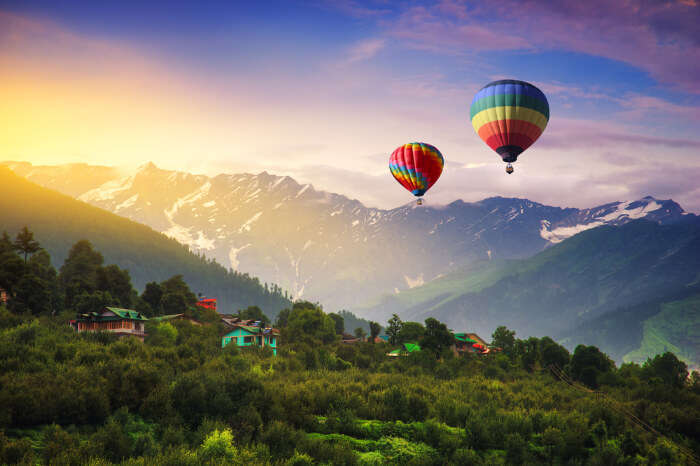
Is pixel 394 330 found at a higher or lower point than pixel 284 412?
higher

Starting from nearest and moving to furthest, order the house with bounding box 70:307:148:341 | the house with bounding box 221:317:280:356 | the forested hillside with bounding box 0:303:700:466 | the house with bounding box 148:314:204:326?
the forested hillside with bounding box 0:303:700:466, the house with bounding box 70:307:148:341, the house with bounding box 221:317:280:356, the house with bounding box 148:314:204:326

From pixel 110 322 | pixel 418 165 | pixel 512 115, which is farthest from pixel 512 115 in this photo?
pixel 110 322

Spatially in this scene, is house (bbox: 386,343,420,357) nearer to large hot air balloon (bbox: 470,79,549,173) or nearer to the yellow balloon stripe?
large hot air balloon (bbox: 470,79,549,173)

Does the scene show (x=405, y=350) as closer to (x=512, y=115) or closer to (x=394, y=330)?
(x=394, y=330)

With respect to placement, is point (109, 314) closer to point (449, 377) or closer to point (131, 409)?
point (131, 409)

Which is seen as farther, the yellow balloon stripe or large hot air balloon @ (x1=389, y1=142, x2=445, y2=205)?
large hot air balloon @ (x1=389, y1=142, x2=445, y2=205)

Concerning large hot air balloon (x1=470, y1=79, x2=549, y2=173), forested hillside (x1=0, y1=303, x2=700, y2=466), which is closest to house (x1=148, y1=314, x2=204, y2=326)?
forested hillside (x1=0, y1=303, x2=700, y2=466)

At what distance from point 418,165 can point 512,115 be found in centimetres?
2106

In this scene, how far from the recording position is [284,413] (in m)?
65.3

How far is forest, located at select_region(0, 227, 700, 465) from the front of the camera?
2004 inches

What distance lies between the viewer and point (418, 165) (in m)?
97.7

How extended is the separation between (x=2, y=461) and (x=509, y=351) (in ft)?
445

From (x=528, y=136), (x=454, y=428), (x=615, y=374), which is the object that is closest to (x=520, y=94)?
(x=528, y=136)

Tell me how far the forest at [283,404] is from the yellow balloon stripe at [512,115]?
41.8 m
